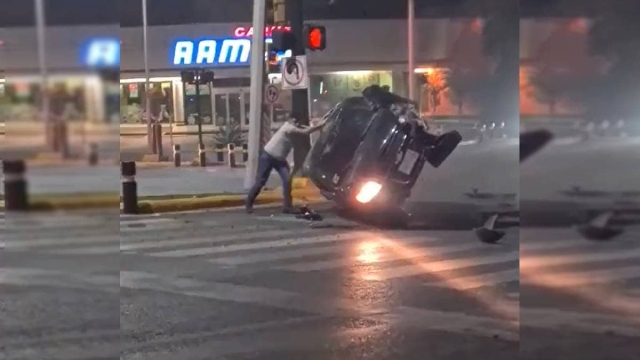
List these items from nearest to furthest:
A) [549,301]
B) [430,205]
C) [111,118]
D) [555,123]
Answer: [111,118], [555,123], [549,301], [430,205]

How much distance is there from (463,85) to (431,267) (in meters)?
1.23

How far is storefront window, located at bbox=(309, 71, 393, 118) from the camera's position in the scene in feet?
36.6

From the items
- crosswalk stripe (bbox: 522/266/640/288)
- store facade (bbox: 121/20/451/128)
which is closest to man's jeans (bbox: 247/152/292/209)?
store facade (bbox: 121/20/451/128)

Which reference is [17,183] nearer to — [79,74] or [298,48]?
[79,74]

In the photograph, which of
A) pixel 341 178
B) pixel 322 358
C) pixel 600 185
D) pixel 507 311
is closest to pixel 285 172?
pixel 341 178

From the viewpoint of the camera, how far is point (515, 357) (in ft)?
13.9

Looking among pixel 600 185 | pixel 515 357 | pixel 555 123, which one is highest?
pixel 555 123

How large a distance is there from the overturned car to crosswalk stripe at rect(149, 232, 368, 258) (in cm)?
64

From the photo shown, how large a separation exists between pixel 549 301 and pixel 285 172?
5017mm

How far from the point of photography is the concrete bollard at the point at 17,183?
14.6 ft

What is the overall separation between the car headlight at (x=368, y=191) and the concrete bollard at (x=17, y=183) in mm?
3472

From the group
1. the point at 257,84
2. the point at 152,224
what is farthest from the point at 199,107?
the point at 152,224

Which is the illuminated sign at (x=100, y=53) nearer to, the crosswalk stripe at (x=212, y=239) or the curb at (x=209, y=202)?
the crosswalk stripe at (x=212, y=239)

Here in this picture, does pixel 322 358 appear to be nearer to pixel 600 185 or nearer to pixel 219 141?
pixel 600 185
